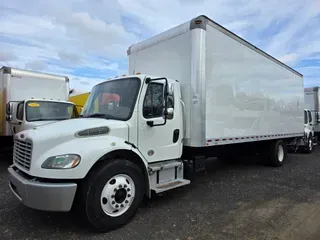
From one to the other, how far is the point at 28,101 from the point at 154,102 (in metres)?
5.44

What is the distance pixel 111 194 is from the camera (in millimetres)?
3459

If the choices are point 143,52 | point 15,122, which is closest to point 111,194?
point 143,52

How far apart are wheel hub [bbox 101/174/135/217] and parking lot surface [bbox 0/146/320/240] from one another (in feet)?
1.01

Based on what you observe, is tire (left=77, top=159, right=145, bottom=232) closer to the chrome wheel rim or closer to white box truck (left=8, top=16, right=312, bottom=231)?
white box truck (left=8, top=16, right=312, bottom=231)

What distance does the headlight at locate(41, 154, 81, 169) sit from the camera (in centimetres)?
312

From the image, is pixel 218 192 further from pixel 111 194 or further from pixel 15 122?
pixel 15 122

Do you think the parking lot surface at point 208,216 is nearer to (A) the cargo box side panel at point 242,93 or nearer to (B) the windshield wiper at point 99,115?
(A) the cargo box side panel at point 242,93

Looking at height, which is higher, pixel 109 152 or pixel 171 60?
pixel 171 60

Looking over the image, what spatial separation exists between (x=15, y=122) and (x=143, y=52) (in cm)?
502

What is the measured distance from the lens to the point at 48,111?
7.97 m

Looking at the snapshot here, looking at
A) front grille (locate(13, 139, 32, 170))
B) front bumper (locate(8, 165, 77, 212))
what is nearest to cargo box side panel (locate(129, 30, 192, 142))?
front bumper (locate(8, 165, 77, 212))

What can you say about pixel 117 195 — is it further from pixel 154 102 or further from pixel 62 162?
pixel 154 102

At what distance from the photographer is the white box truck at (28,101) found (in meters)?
7.64

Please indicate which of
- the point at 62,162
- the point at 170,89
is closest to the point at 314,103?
the point at 170,89
